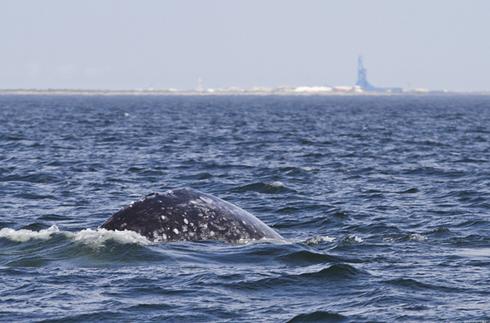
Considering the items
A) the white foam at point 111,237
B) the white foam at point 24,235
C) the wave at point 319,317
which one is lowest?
the wave at point 319,317

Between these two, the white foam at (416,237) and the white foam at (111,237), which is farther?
the white foam at (416,237)

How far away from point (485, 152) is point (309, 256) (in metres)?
29.3

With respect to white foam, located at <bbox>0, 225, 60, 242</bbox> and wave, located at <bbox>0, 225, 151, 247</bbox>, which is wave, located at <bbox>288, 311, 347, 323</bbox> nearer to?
wave, located at <bbox>0, 225, 151, 247</bbox>

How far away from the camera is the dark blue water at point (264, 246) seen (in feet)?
41.4

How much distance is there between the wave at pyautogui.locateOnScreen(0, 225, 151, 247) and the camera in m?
15.5

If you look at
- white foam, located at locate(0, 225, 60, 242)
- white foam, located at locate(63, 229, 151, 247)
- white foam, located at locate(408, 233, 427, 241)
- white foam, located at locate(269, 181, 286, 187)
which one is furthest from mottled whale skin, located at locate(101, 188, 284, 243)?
white foam, located at locate(269, 181, 286, 187)

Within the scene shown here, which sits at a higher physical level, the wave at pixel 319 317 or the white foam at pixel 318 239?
the wave at pixel 319 317

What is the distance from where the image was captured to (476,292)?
44.0ft

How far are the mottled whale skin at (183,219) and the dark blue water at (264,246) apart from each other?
0.78 ft

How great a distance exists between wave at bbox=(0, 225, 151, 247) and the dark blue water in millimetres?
26

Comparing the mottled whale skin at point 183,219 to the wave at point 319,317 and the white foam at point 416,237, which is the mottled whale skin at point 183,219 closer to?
the white foam at point 416,237

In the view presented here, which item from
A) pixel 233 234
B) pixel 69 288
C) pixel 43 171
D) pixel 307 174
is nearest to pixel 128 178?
pixel 43 171

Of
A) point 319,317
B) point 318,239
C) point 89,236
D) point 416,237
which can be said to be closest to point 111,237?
point 89,236

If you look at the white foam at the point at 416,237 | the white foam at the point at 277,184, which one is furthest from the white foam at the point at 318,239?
the white foam at the point at 277,184
